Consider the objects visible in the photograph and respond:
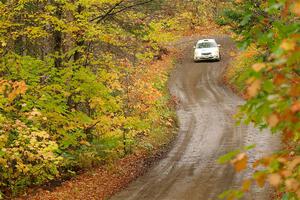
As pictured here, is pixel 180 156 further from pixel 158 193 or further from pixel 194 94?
pixel 194 94

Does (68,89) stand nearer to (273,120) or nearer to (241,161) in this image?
(241,161)

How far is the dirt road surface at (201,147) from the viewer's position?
42.4ft

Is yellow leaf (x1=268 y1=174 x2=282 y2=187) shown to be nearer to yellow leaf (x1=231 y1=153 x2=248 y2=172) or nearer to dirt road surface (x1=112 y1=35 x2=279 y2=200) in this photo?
yellow leaf (x1=231 y1=153 x2=248 y2=172)

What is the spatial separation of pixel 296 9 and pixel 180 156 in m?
14.3

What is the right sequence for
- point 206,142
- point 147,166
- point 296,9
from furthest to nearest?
1. point 206,142
2. point 147,166
3. point 296,9

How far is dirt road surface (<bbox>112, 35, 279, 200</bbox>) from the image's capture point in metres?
12.9

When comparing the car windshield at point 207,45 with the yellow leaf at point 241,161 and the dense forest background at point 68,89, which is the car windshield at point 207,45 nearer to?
the dense forest background at point 68,89

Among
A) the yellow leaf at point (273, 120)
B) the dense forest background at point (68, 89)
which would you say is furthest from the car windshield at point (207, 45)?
the yellow leaf at point (273, 120)

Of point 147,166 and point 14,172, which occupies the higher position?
point 14,172

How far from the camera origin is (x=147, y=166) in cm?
1578

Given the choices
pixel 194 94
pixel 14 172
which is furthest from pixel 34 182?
pixel 194 94

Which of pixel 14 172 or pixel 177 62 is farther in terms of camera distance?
pixel 177 62

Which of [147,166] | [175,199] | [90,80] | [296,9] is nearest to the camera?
[296,9]

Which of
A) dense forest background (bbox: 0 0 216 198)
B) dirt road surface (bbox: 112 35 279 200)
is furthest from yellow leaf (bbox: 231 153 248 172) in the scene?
dirt road surface (bbox: 112 35 279 200)
